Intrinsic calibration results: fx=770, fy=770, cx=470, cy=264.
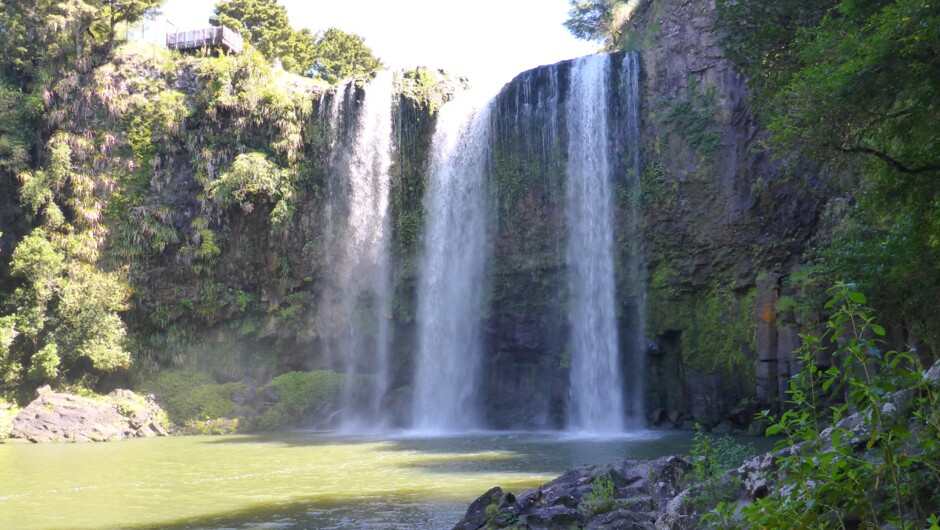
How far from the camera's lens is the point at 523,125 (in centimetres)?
2461

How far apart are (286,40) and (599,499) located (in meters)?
36.7

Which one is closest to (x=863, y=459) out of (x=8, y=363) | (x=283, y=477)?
(x=283, y=477)

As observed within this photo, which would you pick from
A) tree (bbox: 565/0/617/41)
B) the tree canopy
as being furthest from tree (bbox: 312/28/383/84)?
tree (bbox: 565/0/617/41)

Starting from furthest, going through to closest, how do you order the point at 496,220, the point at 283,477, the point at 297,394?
the point at 297,394, the point at 496,220, the point at 283,477

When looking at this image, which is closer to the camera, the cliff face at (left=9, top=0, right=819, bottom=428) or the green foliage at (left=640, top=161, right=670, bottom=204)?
the cliff face at (left=9, top=0, right=819, bottom=428)

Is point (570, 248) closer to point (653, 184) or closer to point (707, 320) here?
point (653, 184)

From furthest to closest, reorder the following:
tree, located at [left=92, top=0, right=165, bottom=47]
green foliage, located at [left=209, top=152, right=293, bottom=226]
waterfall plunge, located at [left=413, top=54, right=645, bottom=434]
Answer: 1. tree, located at [left=92, top=0, right=165, bottom=47]
2. green foliage, located at [left=209, top=152, right=293, bottom=226]
3. waterfall plunge, located at [left=413, top=54, right=645, bottom=434]

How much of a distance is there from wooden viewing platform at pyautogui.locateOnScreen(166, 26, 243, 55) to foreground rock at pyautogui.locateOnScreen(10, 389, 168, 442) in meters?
13.8

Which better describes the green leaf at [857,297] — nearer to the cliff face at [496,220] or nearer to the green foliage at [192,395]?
the cliff face at [496,220]

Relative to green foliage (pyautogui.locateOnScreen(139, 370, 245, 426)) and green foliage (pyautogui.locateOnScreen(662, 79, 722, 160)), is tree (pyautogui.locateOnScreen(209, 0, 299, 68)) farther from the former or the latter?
green foliage (pyautogui.locateOnScreen(662, 79, 722, 160))

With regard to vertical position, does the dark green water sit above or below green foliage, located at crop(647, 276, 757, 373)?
below

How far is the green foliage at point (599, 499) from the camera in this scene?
312 inches

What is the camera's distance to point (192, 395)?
2531 centimetres

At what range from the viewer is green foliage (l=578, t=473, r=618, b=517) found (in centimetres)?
793
